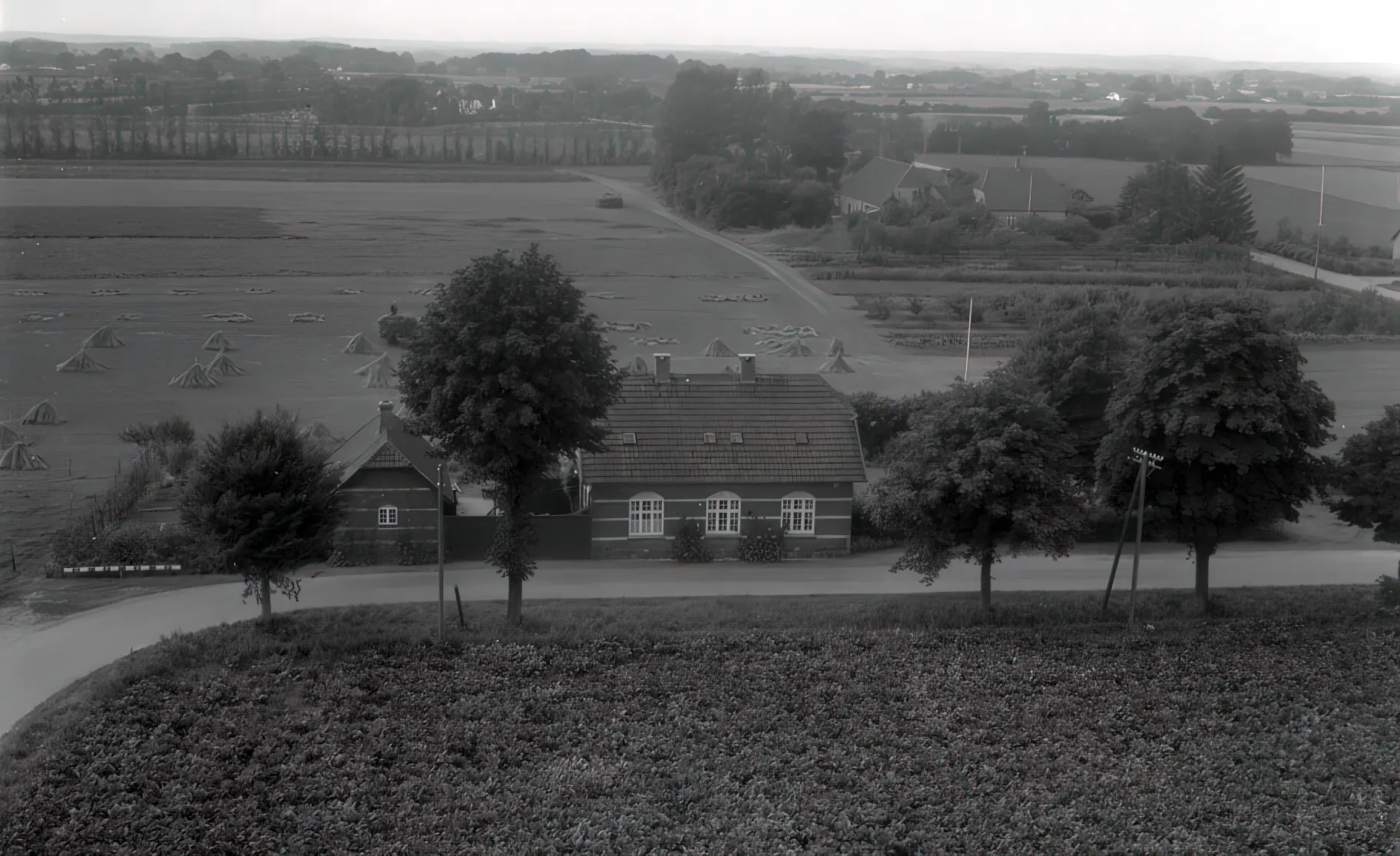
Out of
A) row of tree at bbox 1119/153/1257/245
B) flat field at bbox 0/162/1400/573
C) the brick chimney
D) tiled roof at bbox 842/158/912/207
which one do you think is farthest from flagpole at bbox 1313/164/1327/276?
the brick chimney

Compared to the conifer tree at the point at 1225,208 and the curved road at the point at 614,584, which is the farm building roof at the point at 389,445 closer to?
the curved road at the point at 614,584

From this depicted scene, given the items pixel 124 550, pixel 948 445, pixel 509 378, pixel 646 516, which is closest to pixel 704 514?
pixel 646 516

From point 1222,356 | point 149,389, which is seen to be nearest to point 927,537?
point 1222,356

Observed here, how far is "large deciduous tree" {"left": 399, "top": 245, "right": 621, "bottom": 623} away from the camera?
12.5 meters

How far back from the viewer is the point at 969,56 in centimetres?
2114

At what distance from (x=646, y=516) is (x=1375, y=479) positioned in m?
8.42

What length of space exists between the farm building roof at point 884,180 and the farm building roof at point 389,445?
8.35m

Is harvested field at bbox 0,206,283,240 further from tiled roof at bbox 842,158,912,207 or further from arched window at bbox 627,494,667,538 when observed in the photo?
tiled roof at bbox 842,158,912,207

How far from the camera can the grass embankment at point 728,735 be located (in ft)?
29.5

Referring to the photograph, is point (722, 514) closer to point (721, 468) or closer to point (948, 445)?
point (721, 468)

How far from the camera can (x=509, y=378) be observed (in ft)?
40.9

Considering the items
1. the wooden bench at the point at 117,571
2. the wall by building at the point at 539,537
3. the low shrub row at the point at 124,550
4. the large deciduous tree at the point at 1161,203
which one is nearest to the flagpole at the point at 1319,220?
the large deciduous tree at the point at 1161,203

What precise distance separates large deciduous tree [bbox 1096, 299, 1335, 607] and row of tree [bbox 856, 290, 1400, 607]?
0.02 meters

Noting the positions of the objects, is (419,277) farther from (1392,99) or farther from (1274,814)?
(1392,99)
